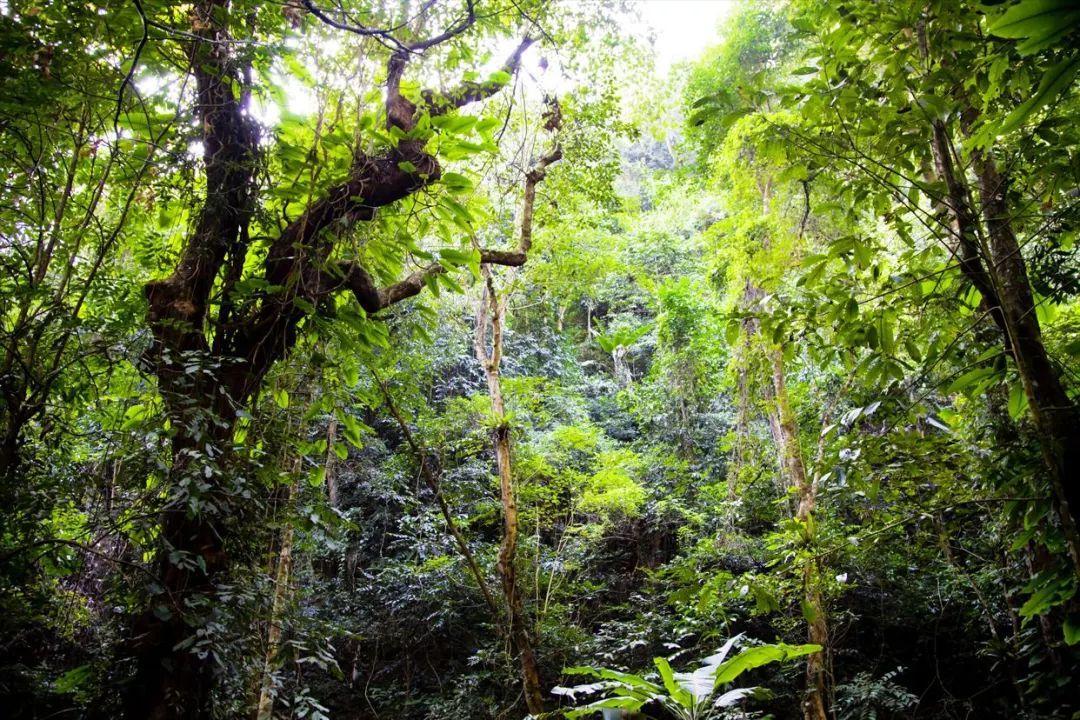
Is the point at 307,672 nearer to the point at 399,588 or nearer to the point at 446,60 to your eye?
the point at 399,588

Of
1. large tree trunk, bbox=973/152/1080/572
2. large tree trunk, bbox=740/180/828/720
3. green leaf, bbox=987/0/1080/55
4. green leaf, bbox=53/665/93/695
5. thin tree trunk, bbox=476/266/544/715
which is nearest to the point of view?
green leaf, bbox=987/0/1080/55

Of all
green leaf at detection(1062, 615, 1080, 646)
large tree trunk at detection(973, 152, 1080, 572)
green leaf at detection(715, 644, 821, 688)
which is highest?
large tree trunk at detection(973, 152, 1080, 572)

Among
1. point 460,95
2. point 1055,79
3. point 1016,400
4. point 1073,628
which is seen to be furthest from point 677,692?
point 460,95

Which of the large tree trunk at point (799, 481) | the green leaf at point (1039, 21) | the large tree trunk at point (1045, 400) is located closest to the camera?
the green leaf at point (1039, 21)

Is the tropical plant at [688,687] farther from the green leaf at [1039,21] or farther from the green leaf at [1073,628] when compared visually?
the green leaf at [1039,21]

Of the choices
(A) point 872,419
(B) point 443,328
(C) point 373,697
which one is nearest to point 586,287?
(B) point 443,328

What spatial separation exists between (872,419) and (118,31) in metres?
2.61

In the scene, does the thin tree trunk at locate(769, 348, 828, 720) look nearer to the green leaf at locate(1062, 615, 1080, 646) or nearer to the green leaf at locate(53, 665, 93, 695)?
the green leaf at locate(1062, 615, 1080, 646)

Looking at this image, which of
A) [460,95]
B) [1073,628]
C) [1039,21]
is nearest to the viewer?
[1039,21]

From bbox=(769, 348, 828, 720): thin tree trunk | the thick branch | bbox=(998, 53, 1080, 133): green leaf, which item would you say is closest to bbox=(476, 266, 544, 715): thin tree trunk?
bbox=(769, 348, 828, 720): thin tree trunk

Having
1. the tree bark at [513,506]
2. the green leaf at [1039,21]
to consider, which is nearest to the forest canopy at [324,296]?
the green leaf at [1039,21]

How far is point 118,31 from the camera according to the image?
184 centimetres

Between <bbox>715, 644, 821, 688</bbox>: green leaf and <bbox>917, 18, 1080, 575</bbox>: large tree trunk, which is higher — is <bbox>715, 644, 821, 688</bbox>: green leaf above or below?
below

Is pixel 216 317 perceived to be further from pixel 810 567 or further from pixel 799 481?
pixel 799 481
